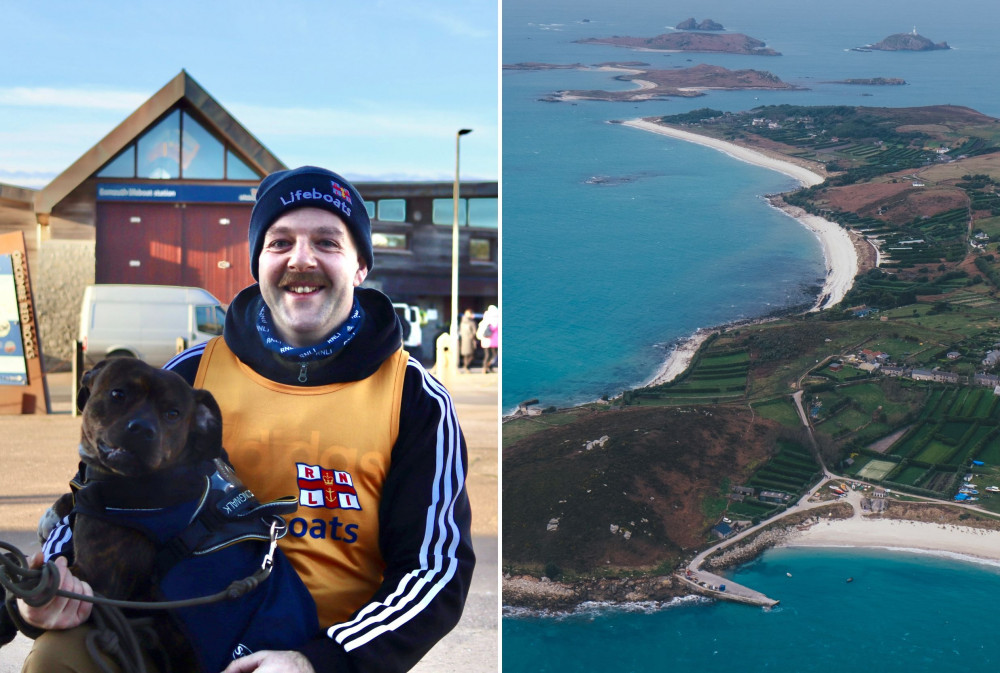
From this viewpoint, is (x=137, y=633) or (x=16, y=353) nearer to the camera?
(x=137, y=633)

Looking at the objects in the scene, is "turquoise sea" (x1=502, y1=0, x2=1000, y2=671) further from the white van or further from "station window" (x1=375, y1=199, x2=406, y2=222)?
"station window" (x1=375, y1=199, x2=406, y2=222)

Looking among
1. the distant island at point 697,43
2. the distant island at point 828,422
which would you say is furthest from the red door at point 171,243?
the distant island at point 828,422

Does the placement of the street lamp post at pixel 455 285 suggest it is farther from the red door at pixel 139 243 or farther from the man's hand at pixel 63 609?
the man's hand at pixel 63 609

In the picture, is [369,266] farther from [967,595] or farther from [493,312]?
[493,312]

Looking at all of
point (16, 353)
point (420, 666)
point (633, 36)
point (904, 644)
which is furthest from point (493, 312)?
point (420, 666)

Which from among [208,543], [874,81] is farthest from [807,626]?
[208,543]

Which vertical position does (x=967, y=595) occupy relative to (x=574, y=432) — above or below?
below

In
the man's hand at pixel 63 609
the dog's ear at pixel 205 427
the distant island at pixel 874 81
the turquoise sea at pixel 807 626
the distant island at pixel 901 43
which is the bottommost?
the turquoise sea at pixel 807 626
